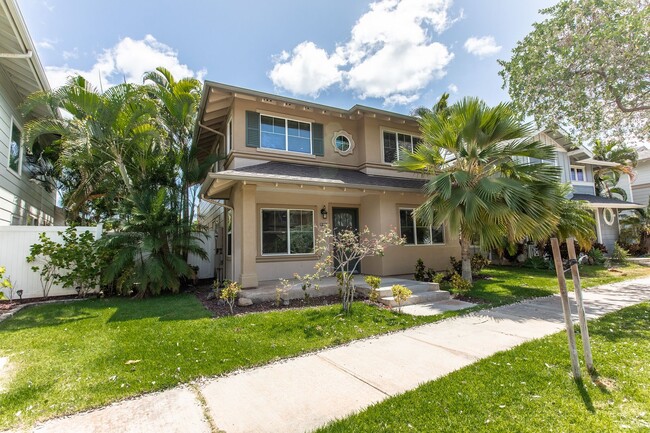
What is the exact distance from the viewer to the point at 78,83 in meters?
9.70

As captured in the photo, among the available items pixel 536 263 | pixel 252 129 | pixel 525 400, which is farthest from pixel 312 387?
pixel 536 263

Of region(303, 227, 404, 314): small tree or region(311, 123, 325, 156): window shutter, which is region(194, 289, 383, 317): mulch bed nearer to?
region(303, 227, 404, 314): small tree

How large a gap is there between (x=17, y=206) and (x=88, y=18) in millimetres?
6274

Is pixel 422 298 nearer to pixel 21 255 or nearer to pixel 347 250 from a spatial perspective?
pixel 347 250

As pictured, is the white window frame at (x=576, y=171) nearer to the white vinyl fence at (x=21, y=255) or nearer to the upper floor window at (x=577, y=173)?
the upper floor window at (x=577, y=173)

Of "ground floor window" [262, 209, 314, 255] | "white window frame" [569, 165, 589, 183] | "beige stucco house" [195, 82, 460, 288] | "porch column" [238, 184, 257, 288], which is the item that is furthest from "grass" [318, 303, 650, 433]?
"white window frame" [569, 165, 589, 183]

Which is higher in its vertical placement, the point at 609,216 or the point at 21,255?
the point at 609,216

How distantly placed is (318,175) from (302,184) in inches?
48.2

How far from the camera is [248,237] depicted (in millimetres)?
8375

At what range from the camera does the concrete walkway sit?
2898 mm

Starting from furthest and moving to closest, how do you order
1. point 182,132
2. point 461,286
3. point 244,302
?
point 182,132 < point 461,286 < point 244,302

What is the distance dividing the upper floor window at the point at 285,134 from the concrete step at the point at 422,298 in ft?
19.7

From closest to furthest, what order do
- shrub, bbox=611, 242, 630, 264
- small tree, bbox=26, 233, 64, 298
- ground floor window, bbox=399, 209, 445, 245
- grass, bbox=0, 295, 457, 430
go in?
grass, bbox=0, 295, 457, 430
small tree, bbox=26, 233, 64, 298
ground floor window, bbox=399, 209, 445, 245
shrub, bbox=611, 242, 630, 264

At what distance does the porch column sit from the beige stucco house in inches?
1.1
